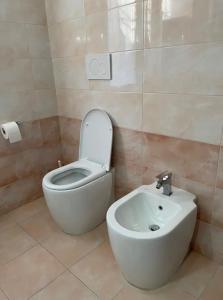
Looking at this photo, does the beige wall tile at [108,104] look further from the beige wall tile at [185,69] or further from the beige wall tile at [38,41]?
the beige wall tile at [38,41]

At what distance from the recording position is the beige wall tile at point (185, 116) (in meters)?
1.16

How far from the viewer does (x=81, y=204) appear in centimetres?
155

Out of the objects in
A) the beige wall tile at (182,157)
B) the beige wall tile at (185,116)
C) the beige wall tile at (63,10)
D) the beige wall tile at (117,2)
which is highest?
the beige wall tile at (63,10)

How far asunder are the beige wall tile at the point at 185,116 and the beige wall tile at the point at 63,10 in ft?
2.80

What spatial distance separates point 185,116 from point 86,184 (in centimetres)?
78

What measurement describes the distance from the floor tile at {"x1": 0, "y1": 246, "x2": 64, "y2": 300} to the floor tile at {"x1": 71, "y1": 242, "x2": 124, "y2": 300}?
146 mm

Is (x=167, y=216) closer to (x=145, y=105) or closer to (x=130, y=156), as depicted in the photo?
(x=130, y=156)

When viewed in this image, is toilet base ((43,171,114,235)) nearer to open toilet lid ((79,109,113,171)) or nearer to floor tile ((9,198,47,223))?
open toilet lid ((79,109,113,171))

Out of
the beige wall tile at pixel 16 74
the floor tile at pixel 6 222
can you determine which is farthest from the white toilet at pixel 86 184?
the beige wall tile at pixel 16 74

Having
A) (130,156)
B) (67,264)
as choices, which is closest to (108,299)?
(67,264)

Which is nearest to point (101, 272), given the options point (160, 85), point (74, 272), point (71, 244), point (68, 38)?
point (74, 272)

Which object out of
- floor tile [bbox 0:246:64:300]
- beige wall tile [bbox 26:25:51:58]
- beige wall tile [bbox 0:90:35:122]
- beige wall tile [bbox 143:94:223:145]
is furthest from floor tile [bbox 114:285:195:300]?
beige wall tile [bbox 26:25:51:58]

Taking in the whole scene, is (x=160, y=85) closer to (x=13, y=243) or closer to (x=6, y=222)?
(x=13, y=243)

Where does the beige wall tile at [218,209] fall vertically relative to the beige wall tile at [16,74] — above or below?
below
